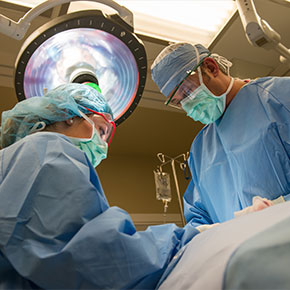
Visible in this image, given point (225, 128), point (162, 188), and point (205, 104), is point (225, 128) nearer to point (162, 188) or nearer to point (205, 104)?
point (205, 104)

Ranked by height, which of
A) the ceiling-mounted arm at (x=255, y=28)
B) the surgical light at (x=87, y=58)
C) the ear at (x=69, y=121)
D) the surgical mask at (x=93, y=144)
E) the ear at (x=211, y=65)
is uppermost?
the ceiling-mounted arm at (x=255, y=28)

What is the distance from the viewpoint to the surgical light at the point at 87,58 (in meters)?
0.98

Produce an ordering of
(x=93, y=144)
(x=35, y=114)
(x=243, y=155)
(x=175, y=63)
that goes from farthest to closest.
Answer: (x=175, y=63) < (x=243, y=155) < (x=93, y=144) < (x=35, y=114)

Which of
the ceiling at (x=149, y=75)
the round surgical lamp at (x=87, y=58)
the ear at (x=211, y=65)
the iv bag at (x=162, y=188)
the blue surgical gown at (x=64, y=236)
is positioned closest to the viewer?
the blue surgical gown at (x=64, y=236)

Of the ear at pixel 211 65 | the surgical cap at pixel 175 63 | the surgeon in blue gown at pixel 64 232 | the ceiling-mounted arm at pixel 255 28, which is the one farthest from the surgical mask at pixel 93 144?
the ceiling-mounted arm at pixel 255 28

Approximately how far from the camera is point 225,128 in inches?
59.1

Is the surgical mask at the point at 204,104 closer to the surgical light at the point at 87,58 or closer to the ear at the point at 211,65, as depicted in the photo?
the ear at the point at 211,65

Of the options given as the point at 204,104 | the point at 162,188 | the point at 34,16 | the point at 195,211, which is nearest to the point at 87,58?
the point at 34,16

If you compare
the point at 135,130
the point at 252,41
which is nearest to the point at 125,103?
the point at 252,41

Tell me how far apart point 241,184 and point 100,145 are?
0.64m

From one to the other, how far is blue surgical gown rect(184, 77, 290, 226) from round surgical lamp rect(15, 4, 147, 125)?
0.54m

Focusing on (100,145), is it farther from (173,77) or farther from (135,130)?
(135,130)

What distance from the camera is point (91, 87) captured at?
3.82 ft

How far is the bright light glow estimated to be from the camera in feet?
5.29
